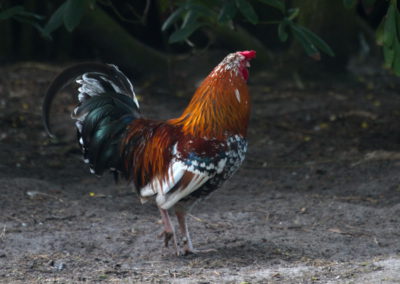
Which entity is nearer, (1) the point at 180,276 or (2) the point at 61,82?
(1) the point at 180,276

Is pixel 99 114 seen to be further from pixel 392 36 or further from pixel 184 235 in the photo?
pixel 392 36

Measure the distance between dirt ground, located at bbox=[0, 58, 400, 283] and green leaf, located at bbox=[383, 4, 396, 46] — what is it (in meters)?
1.41

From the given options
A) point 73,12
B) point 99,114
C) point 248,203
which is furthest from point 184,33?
point 248,203

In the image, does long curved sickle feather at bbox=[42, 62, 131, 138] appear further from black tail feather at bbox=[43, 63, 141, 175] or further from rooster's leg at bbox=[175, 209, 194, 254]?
rooster's leg at bbox=[175, 209, 194, 254]

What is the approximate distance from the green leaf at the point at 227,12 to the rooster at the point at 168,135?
76cm

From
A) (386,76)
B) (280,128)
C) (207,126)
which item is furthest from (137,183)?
(386,76)

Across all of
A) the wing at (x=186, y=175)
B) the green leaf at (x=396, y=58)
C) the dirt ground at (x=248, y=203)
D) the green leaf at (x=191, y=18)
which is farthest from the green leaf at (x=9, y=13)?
the green leaf at (x=396, y=58)

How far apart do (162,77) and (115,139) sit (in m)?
5.06

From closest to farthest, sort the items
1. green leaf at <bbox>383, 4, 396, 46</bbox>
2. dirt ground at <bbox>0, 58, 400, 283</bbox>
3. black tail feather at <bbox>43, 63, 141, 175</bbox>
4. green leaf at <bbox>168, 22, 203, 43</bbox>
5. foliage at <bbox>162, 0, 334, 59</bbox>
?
dirt ground at <bbox>0, 58, 400, 283</bbox>, black tail feather at <bbox>43, 63, 141, 175</bbox>, green leaf at <bbox>383, 4, 396, 46</bbox>, foliage at <bbox>162, 0, 334, 59</bbox>, green leaf at <bbox>168, 22, 203, 43</bbox>

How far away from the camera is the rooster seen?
16.6ft

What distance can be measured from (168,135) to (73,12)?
63.0 inches

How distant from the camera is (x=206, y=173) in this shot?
4.98 m

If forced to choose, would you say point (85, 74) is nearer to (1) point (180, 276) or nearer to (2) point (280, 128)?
(1) point (180, 276)

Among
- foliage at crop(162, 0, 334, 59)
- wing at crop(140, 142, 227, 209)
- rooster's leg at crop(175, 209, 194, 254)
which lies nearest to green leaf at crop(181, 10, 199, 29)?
foliage at crop(162, 0, 334, 59)
